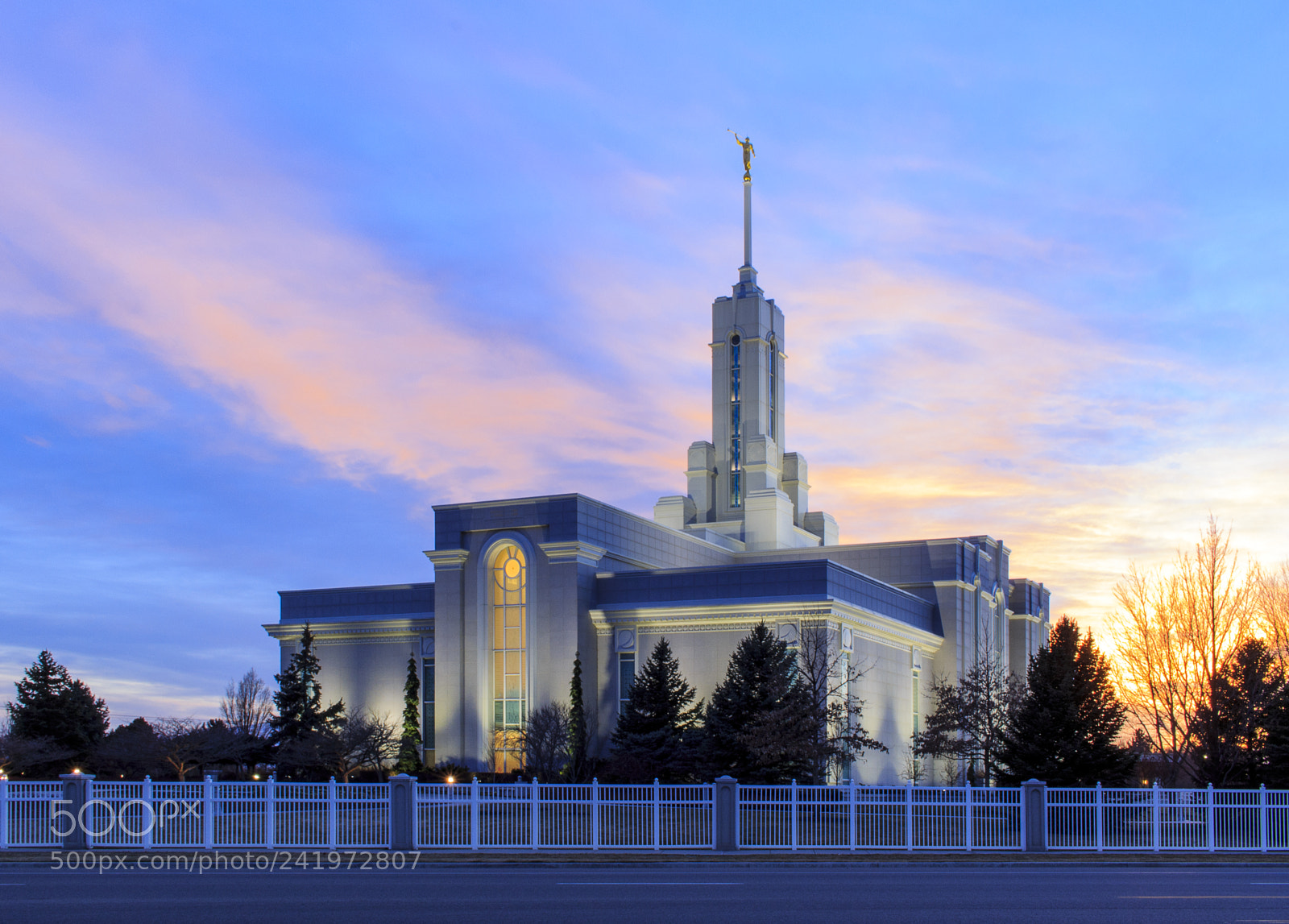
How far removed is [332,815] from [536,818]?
12.7 feet

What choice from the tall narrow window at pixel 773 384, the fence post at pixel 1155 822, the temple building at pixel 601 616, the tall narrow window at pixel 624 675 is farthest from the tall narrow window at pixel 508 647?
the fence post at pixel 1155 822

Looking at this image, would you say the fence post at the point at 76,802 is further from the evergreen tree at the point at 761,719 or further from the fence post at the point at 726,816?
the evergreen tree at the point at 761,719

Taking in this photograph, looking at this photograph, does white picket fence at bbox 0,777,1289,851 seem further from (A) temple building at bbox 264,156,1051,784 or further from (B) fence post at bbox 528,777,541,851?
(A) temple building at bbox 264,156,1051,784

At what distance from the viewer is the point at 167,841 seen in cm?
2342

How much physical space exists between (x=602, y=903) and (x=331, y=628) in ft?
139

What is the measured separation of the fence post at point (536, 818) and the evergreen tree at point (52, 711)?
33686mm

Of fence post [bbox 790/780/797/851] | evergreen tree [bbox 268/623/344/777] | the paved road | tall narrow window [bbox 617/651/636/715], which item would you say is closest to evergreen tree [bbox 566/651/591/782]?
tall narrow window [bbox 617/651/636/715]

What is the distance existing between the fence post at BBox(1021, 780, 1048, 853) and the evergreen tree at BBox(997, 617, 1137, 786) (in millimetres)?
13248

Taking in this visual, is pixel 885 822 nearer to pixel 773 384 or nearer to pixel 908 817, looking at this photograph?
pixel 908 817

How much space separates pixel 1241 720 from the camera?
1468 inches

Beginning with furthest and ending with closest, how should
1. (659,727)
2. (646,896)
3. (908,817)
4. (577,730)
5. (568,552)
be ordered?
(568,552) < (577,730) < (659,727) < (908,817) < (646,896)

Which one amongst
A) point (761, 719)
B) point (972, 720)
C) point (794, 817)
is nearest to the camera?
point (794, 817)

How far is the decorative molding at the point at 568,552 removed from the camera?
47031 mm

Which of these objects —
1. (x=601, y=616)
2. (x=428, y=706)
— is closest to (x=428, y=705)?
(x=428, y=706)
